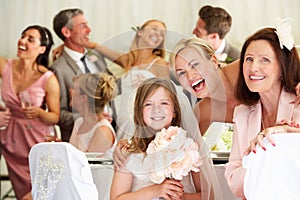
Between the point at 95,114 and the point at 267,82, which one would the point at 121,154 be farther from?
the point at 267,82

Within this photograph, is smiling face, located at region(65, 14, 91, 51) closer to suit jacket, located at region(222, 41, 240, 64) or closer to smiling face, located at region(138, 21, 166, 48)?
smiling face, located at region(138, 21, 166, 48)

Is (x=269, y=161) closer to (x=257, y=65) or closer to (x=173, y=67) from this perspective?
(x=257, y=65)

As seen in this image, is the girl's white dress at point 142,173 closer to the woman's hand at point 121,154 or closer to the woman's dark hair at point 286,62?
the woman's hand at point 121,154

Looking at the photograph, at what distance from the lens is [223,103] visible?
A: 269 centimetres

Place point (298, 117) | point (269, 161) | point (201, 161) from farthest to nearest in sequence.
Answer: point (201, 161)
point (298, 117)
point (269, 161)

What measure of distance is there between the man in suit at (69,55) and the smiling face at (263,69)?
5.46 ft

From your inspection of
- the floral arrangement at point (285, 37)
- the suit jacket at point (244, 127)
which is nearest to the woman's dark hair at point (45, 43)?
the suit jacket at point (244, 127)

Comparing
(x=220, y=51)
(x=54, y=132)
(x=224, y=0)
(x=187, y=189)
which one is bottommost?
(x=54, y=132)

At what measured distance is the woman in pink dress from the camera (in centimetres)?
412

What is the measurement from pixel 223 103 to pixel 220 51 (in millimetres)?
1388

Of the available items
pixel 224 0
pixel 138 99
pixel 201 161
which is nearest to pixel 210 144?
pixel 201 161

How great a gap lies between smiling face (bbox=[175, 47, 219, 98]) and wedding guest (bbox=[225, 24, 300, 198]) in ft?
0.55

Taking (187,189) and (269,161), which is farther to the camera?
(187,189)

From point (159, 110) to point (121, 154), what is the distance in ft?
0.77
